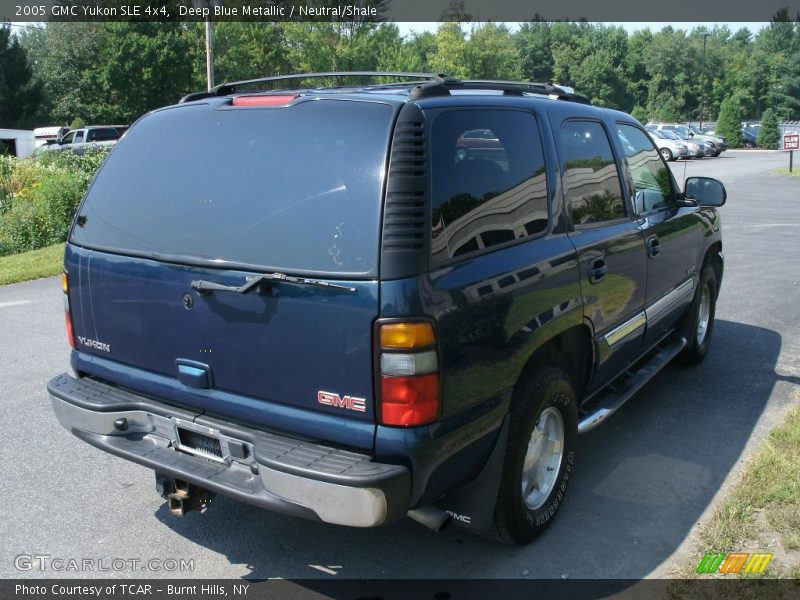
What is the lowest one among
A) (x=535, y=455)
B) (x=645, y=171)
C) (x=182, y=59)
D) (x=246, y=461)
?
(x=535, y=455)

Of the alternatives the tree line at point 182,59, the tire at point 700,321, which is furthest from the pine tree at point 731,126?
the tire at point 700,321

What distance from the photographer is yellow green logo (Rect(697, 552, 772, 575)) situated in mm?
3232

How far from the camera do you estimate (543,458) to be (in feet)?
11.9

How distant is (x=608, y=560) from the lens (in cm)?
338

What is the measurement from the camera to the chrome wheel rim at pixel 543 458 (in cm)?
348

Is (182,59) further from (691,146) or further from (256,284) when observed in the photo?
(256,284)

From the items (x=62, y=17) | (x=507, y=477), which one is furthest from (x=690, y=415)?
(x=62, y=17)

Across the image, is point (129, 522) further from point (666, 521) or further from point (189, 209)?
point (666, 521)

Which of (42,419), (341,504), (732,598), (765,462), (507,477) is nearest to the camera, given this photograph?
(341,504)

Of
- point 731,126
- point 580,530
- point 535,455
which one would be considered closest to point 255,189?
point 535,455

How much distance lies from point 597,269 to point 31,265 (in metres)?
9.68

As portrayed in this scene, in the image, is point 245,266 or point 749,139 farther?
point 749,139

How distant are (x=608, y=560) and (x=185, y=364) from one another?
2.09 meters

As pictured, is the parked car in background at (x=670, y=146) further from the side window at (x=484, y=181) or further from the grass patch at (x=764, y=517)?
the side window at (x=484, y=181)
